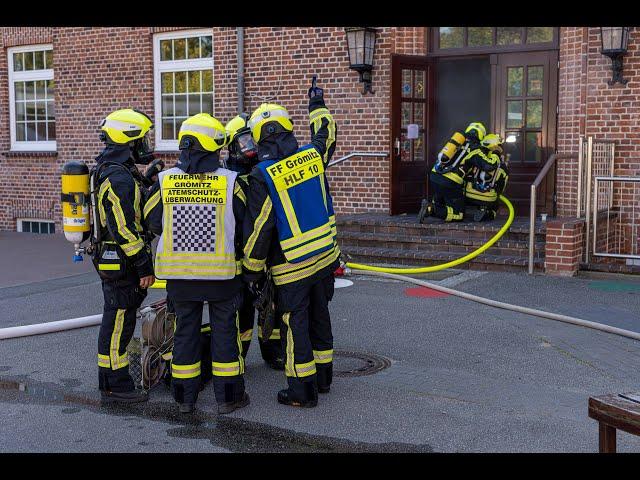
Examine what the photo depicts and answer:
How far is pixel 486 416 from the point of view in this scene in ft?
16.0

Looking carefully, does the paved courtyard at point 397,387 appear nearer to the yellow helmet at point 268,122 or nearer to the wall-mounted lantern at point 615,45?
the yellow helmet at point 268,122

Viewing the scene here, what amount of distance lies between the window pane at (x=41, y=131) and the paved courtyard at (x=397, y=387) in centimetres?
767

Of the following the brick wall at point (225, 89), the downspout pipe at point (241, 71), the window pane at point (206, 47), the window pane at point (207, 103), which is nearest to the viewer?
the brick wall at point (225, 89)

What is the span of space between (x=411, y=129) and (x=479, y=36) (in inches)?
64.8

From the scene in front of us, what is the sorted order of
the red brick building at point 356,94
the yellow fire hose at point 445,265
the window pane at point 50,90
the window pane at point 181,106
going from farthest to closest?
1. the window pane at point 50,90
2. the window pane at point 181,106
3. the red brick building at point 356,94
4. the yellow fire hose at point 445,265

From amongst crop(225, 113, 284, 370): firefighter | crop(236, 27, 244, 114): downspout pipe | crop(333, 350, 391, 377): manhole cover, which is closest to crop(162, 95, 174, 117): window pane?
crop(236, 27, 244, 114): downspout pipe

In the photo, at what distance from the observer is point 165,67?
13883 millimetres

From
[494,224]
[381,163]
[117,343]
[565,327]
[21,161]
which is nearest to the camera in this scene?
[117,343]

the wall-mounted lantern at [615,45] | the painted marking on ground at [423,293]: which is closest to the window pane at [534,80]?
the wall-mounted lantern at [615,45]

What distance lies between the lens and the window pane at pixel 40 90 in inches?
602

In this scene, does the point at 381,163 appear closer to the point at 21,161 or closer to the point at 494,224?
the point at 494,224

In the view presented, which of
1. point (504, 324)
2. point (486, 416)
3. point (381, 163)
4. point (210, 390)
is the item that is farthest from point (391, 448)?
point (381, 163)

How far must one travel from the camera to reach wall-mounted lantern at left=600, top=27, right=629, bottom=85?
9.55m

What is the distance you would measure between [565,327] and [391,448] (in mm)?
3173
